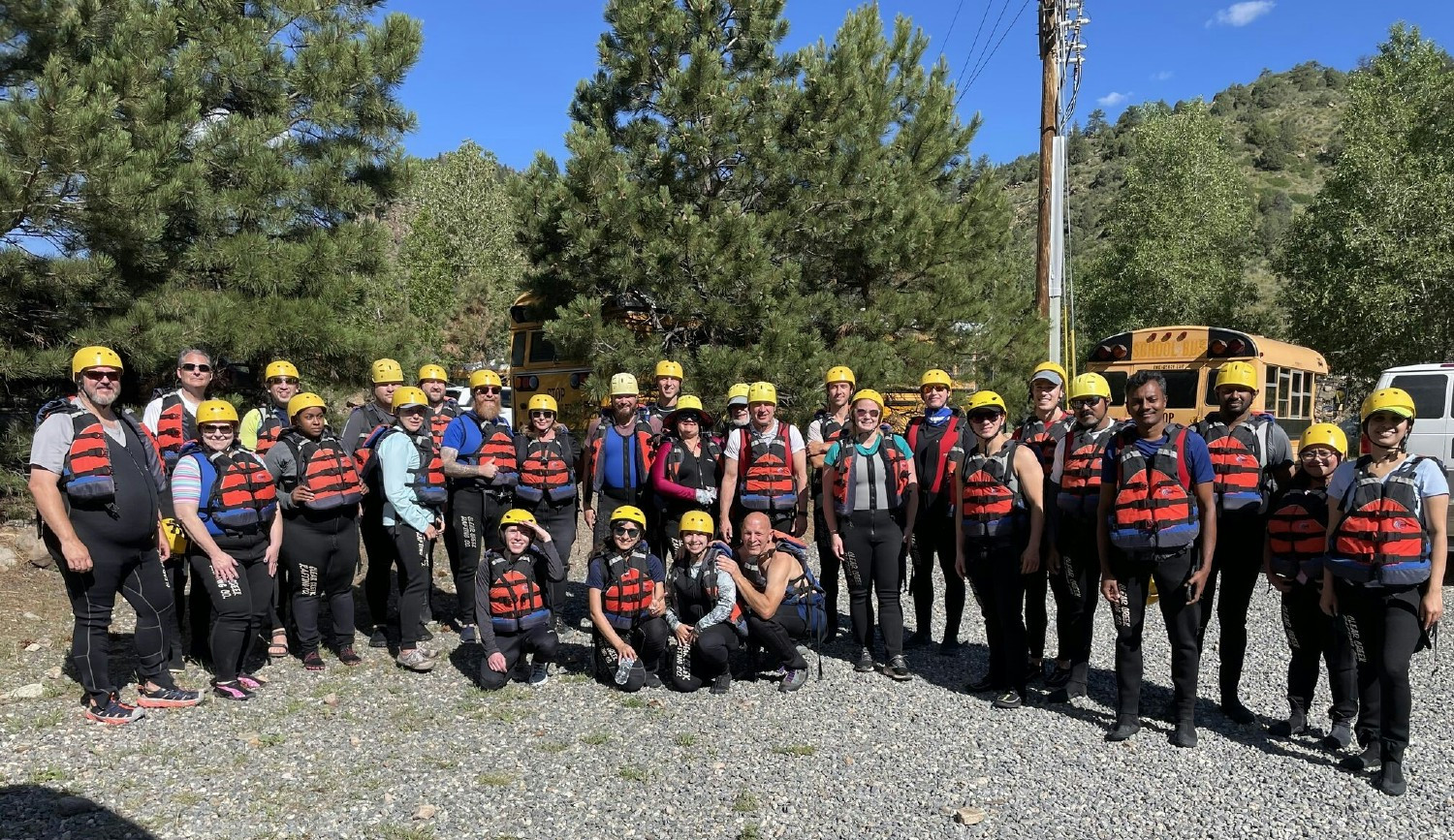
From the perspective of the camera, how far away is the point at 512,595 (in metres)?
5.48

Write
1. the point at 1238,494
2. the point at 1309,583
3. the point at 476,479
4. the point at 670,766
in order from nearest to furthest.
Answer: the point at 670,766 < the point at 1309,583 < the point at 1238,494 < the point at 476,479

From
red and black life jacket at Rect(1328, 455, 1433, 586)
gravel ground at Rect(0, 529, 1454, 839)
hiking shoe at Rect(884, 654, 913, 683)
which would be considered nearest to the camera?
gravel ground at Rect(0, 529, 1454, 839)

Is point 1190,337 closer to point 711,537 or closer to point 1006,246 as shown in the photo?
point 1006,246

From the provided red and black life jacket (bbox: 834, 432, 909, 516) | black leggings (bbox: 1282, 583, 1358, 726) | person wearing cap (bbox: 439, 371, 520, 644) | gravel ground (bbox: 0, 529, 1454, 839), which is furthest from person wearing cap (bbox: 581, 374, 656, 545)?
black leggings (bbox: 1282, 583, 1358, 726)

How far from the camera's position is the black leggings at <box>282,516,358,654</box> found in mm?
5445

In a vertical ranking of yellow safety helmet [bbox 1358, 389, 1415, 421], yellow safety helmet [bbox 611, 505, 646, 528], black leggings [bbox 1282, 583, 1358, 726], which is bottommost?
black leggings [bbox 1282, 583, 1358, 726]

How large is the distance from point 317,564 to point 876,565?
3.49m

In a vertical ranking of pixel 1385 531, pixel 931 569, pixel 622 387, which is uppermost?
pixel 622 387

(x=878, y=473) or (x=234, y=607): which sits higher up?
(x=878, y=473)

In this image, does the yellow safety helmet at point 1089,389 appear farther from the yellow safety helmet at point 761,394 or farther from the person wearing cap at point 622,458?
the person wearing cap at point 622,458

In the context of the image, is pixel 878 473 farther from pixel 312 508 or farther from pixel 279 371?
pixel 279 371

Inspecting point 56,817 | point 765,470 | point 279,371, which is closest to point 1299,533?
point 765,470

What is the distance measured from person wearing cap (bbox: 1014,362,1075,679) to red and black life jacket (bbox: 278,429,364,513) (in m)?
4.07

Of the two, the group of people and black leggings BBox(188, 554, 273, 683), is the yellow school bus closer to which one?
the group of people
